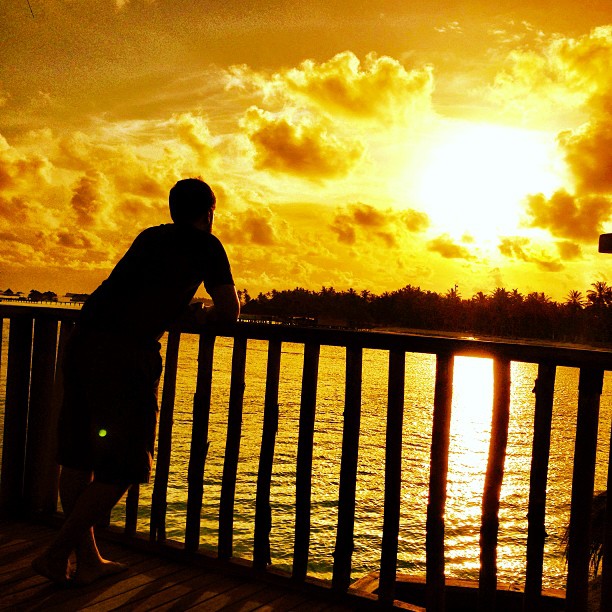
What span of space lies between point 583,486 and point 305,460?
1.10m

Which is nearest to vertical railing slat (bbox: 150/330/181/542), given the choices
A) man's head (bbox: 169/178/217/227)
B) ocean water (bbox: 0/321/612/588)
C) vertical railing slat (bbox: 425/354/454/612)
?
man's head (bbox: 169/178/217/227)

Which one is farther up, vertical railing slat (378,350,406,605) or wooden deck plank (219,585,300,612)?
vertical railing slat (378,350,406,605)

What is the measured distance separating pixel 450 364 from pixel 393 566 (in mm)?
818

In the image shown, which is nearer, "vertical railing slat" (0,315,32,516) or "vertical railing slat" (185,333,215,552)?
"vertical railing slat" (185,333,215,552)

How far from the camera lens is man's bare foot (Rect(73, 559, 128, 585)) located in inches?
100

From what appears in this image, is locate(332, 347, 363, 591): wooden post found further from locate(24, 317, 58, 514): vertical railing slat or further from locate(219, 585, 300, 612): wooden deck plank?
locate(24, 317, 58, 514): vertical railing slat

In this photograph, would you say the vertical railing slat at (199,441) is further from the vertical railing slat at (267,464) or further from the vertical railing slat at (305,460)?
the vertical railing slat at (305,460)

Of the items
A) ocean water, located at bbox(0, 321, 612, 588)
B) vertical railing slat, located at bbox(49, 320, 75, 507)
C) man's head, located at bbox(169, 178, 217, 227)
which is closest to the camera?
man's head, located at bbox(169, 178, 217, 227)

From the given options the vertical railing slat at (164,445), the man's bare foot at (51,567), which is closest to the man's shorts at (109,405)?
the man's bare foot at (51,567)

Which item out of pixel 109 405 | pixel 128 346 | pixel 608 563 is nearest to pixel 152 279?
pixel 128 346

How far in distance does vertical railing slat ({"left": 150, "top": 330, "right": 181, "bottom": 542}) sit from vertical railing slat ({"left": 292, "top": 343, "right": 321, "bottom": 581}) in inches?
27.1

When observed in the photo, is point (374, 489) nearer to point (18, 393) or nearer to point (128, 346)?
point (18, 393)

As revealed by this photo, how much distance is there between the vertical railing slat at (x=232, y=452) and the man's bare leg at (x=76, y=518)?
54 centimetres

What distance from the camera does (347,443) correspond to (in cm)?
260
